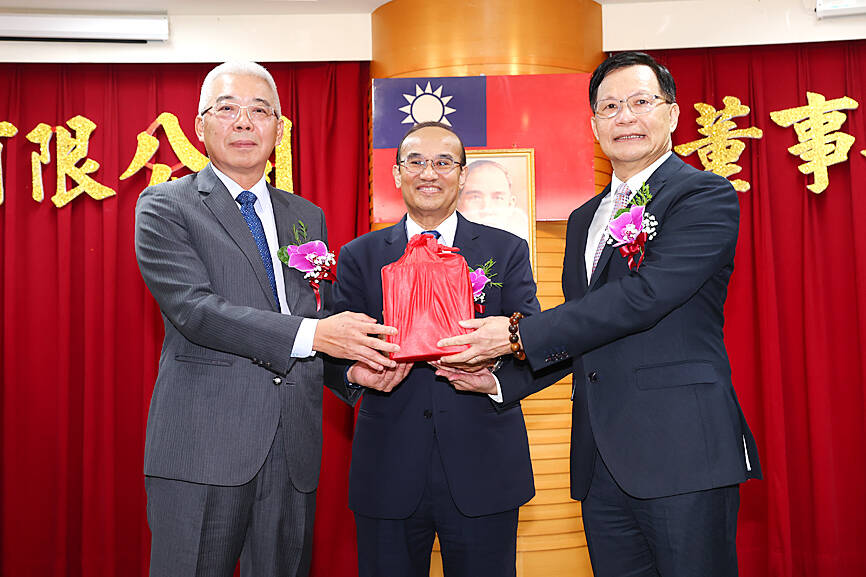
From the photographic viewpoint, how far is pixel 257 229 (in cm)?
213

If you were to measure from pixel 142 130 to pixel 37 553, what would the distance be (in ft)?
8.94

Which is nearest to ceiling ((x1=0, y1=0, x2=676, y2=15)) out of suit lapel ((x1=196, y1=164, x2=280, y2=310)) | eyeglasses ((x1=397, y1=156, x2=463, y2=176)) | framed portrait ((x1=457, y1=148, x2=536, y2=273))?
framed portrait ((x1=457, y1=148, x2=536, y2=273))

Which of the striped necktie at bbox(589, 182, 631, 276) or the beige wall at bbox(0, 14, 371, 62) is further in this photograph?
the beige wall at bbox(0, 14, 371, 62)

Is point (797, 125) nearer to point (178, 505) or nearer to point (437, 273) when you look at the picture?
point (437, 273)

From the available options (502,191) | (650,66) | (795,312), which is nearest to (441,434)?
(650,66)

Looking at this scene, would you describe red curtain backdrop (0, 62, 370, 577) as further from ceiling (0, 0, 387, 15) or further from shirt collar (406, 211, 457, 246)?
shirt collar (406, 211, 457, 246)

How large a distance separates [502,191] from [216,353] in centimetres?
242

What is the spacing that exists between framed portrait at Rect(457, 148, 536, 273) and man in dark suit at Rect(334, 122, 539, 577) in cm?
172

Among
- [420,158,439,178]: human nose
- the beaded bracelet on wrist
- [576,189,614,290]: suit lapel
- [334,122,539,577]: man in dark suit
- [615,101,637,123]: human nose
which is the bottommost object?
[334,122,539,577]: man in dark suit

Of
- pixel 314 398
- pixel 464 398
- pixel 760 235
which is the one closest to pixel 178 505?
pixel 314 398

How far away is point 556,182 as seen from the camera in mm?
4074

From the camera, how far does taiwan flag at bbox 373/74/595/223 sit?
160 inches

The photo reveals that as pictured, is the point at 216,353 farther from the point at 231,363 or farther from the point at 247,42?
the point at 247,42

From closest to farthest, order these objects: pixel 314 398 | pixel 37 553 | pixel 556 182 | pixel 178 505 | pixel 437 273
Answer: pixel 178 505 → pixel 437 273 → pixel 314 398 → pixel 556 182 → pixel 37 553
